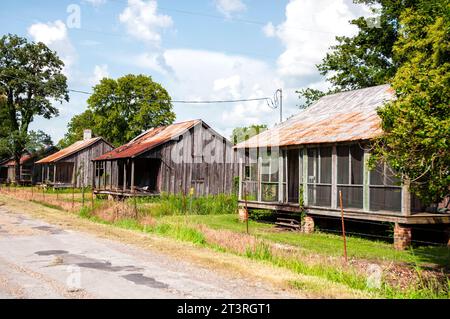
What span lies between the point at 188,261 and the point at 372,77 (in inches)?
1115

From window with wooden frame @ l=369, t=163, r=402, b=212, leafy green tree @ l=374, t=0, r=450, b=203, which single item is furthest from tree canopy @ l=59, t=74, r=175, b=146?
leafy green tree @ l=374, t=0, r=450, b=203

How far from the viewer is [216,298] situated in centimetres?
767

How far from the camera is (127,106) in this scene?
64.6 metres

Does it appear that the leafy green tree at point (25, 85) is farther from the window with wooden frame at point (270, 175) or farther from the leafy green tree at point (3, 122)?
the window with wooden frame at point (270, 175)

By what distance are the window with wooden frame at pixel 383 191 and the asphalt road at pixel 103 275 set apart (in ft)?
26.0

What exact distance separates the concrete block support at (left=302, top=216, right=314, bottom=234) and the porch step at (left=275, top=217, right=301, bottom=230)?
40 cm

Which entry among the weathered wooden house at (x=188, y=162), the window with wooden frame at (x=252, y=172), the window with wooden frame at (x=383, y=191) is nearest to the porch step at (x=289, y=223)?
the window with wooden frame at (x=252, y=172)

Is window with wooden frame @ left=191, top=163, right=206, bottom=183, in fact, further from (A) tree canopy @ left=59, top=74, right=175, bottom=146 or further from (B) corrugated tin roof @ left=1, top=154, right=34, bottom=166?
(B) corrugated tin roof @ left=1, top=154, right=34, bottom=166

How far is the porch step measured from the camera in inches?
773

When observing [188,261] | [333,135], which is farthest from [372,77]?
[188,261]

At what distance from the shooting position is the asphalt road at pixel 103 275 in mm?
7984
